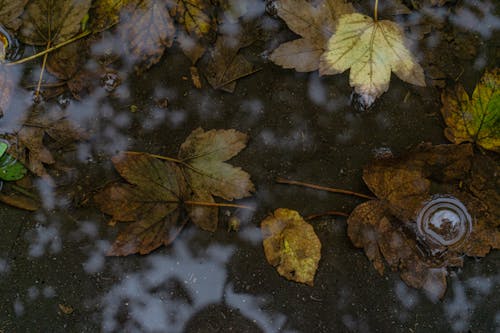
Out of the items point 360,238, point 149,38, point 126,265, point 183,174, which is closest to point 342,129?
point 360,238

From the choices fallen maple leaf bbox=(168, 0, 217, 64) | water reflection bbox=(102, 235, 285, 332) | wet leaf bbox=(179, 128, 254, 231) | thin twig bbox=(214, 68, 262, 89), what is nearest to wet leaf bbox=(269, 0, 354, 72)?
thin twig bbox=(214, 68, 262, 89)

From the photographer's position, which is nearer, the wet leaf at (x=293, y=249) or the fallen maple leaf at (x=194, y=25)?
the wet leaf at (x=293, y=249)

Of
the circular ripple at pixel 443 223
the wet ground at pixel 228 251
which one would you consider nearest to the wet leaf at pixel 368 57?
the wet ground at pixel 228 251

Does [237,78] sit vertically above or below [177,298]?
above

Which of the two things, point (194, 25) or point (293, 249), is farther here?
point (194, 25)

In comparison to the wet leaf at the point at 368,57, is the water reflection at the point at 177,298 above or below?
below

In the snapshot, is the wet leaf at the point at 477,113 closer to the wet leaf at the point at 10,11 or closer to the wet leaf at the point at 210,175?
the wet leaf at the point at 210,175

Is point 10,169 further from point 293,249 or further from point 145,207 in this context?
point 293,249

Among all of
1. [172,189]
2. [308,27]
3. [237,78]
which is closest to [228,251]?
[172,189]
